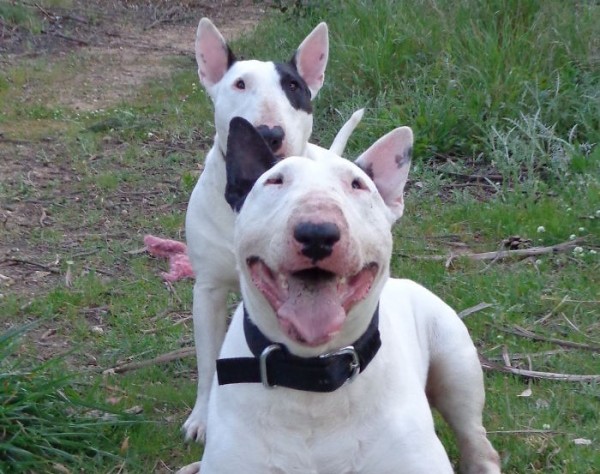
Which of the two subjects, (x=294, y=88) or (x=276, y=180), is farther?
→ (x=294, y=88)

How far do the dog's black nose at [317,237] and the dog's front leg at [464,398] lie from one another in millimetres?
1371

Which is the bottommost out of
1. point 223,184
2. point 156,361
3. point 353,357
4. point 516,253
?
point 516,253

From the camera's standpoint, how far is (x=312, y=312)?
3078 millimetres

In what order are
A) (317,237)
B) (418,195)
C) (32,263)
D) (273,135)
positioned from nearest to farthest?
(317,237) → (273,135) → (32,263) → (418,195)

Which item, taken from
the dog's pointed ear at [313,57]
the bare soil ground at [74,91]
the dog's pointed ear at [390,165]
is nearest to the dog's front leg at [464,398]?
the dog's pointed ear at [390,165]

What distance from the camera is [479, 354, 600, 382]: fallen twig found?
16.0 ft

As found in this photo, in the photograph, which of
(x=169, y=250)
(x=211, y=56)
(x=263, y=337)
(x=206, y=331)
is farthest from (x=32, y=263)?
(x=263, y=337)

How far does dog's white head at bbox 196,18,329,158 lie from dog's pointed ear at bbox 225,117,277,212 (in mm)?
1083

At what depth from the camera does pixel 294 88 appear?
5297 millimetres

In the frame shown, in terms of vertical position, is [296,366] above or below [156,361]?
above

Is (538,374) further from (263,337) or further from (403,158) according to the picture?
(263,337)

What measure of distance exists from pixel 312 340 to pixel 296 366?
20 centimetres

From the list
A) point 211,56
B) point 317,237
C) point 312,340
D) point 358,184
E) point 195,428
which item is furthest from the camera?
point 211,56

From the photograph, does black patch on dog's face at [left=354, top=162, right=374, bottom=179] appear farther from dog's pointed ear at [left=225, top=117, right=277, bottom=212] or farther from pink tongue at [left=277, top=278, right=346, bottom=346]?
pink tongue at [left=277, top=278, right=346, bottom=346]
